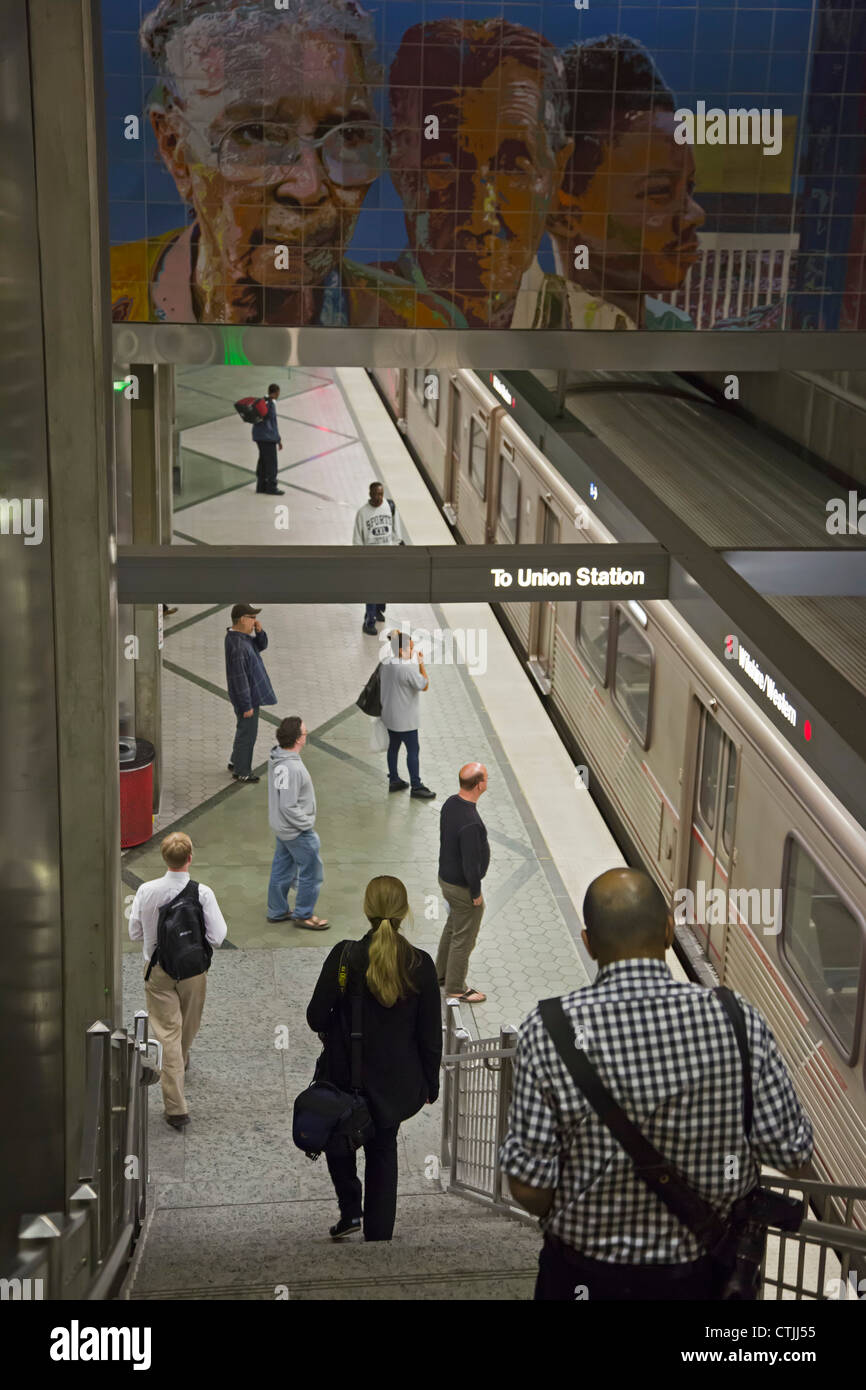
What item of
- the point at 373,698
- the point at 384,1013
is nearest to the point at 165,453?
the point at 373,698

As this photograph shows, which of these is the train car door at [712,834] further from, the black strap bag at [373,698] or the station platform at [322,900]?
the black strap bag at [373,698]

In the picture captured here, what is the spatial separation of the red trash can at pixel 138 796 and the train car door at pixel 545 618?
14.1 ft

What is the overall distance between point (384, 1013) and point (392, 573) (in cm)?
338

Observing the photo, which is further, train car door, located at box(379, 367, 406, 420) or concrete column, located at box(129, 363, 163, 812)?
train car door, located at box(379, 367, 406, 420)

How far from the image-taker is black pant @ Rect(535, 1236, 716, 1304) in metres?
3.03

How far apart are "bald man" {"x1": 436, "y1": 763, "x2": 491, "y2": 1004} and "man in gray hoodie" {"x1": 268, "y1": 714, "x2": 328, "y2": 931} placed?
3.88 ft

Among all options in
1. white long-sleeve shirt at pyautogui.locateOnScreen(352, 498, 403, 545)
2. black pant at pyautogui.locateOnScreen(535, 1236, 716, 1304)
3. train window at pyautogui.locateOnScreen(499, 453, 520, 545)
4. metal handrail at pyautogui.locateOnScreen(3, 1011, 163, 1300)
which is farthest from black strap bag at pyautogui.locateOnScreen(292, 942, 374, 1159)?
train window at pyautogui.locateOnScreen(499, 453, 520, 545)

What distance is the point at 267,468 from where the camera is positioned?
871 inches

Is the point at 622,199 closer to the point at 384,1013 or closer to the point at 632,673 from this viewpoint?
the point at 632,673

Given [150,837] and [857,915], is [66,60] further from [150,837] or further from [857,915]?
[150,837]

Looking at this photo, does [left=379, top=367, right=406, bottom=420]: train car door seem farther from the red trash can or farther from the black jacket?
the black jacket

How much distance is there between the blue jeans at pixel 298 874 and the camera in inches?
397

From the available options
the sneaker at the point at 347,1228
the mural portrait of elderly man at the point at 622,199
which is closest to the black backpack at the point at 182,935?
the sneaker at the point at 347,1228

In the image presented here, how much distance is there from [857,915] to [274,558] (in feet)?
11.4
